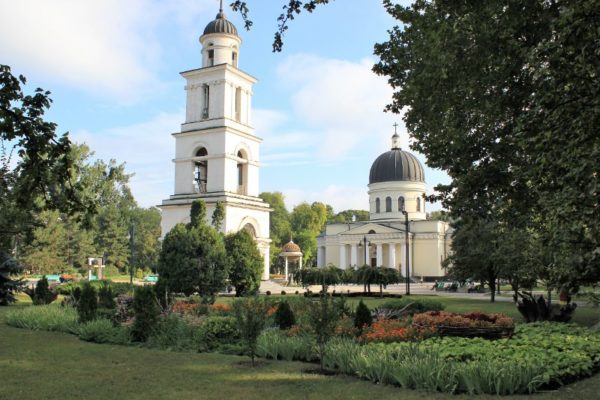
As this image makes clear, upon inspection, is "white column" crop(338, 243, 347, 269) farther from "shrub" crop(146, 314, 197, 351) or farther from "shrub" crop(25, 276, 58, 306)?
"shrub" crop(146, 314, 197, 351)

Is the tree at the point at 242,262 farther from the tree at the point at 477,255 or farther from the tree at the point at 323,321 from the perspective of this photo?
the tree at the point at 323,321

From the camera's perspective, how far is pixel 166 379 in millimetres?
9188

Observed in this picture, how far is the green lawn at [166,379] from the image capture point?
811cm

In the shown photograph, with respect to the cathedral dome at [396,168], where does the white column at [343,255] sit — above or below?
below

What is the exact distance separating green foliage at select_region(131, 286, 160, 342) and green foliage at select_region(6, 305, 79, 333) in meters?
2.53

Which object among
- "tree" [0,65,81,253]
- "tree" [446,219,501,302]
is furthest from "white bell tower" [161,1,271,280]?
"tree" [0,65,81,253]

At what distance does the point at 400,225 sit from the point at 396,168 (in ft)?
23.9

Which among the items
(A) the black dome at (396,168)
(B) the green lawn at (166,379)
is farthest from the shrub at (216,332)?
(A) the black dome at (396,168)

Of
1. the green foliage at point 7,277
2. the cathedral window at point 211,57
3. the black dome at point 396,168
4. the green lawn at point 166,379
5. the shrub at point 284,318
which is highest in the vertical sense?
the cathedral window at point 211,57

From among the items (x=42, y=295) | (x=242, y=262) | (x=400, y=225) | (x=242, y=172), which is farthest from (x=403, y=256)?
(x=42, y=295)

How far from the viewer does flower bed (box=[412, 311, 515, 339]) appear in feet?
40.5

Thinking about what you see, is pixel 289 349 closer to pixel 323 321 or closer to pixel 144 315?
pixel 323 321

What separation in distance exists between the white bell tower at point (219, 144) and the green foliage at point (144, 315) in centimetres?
2784

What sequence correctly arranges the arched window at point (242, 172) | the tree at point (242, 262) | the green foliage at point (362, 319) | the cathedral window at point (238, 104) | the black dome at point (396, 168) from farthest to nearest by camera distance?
the black dome at point (396, 168) → the arched window at point (242, 172) → the cathedral window at point (238, 104) → the tree at point (242, 262) → the green foliage at point (362, 319)
